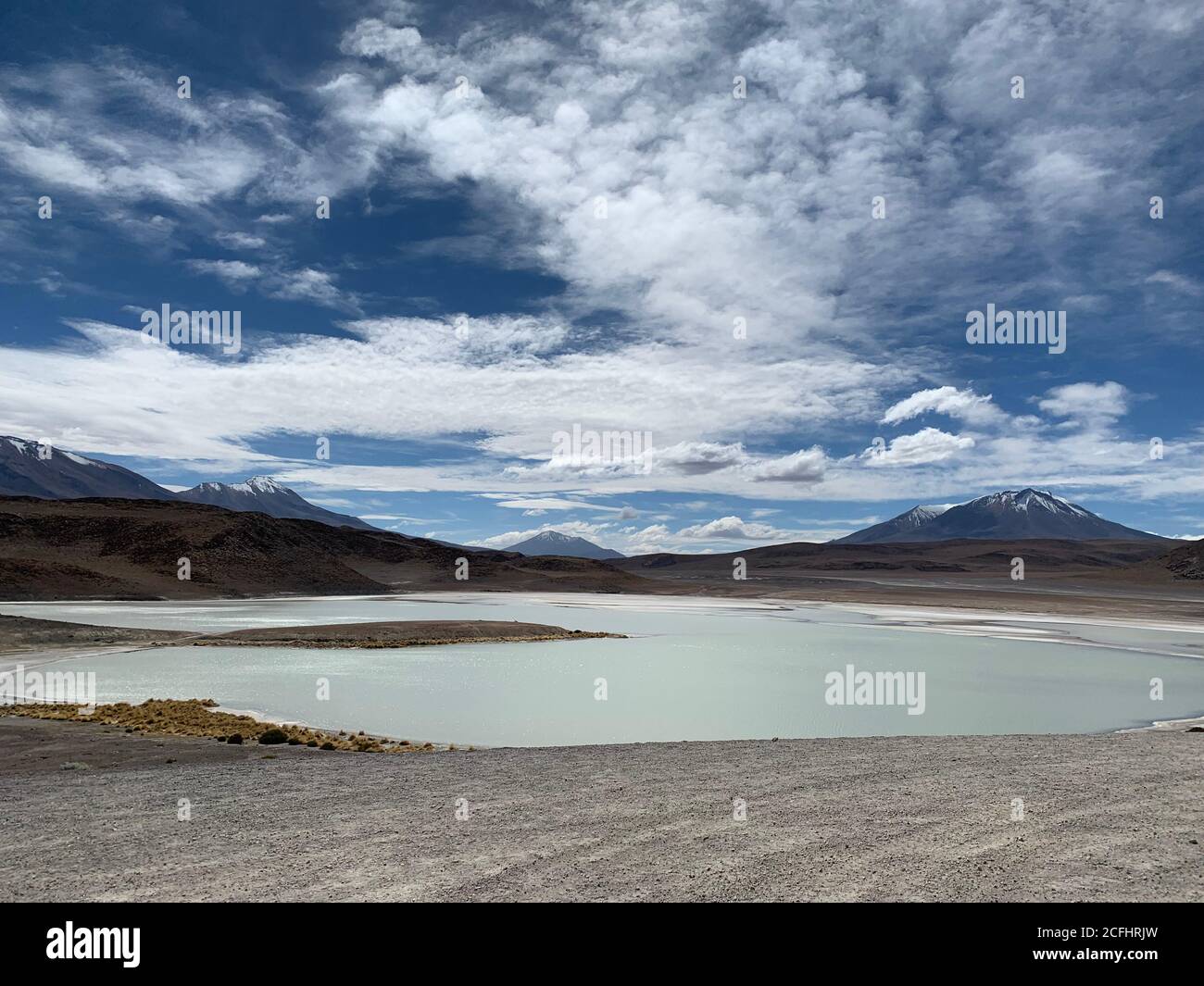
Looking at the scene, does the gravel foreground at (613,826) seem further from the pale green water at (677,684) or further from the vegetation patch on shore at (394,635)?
the vegetation patch on shore at (394,635)

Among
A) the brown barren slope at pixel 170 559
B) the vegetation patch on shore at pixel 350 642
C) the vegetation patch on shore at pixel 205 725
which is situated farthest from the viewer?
the brown barren slope at pixel 170 559

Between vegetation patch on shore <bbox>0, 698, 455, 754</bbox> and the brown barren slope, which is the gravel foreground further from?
the brown barren slope

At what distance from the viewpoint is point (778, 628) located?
5325 cm

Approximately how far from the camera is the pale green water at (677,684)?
19.2 metres

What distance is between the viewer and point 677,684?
1054 inches

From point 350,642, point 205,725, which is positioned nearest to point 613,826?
point 205,725

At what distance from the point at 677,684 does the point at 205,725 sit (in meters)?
14.9

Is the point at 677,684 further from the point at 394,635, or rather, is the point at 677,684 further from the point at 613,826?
the point at 394,635

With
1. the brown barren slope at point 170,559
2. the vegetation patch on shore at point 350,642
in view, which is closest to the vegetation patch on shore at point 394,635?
the vegetation patch on shore at point 350,642

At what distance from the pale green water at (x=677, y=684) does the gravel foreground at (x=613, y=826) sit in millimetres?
4599

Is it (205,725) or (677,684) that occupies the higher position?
(205,725)

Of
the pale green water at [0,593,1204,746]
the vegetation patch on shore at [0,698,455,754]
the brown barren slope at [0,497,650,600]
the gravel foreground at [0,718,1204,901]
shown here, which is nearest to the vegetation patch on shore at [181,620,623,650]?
the pale green water at [0,593,1204,746]
